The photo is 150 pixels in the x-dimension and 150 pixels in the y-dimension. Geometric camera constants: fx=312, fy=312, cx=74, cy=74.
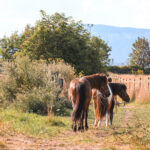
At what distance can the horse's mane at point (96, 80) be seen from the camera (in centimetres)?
970

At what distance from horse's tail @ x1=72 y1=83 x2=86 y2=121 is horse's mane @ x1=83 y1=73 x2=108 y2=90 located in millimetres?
737

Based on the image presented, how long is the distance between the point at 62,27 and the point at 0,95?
56.2ft

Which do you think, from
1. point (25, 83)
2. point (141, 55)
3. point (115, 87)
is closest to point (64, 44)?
point (25, 83)

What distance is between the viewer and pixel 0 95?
15.9 m

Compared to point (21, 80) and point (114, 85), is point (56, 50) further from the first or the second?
point (114, 85)

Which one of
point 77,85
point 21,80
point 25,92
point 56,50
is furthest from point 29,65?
point 56,50

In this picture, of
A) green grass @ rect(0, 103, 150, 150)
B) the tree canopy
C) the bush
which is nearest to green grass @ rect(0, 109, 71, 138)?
green grass @ rect(0, 103, 150, 150)

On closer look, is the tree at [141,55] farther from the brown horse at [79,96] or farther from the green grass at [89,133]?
the brown horse at [79,96]

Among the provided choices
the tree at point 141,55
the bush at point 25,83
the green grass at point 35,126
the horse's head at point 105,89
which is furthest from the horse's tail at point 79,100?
the tree at point 141,55

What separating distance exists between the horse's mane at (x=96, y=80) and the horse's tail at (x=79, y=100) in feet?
2.42

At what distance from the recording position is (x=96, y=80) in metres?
9.89

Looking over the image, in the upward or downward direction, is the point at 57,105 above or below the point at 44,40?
below

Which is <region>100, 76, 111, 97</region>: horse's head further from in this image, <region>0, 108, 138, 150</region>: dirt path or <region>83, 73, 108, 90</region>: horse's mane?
<region>0, 108, 138, 150</region>: dirt path

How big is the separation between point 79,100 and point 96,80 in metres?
1.28
